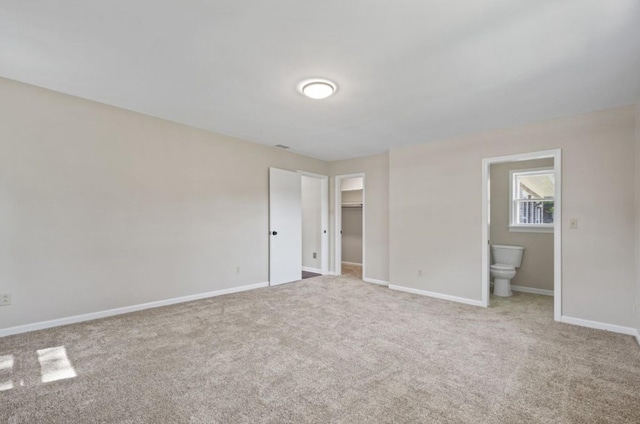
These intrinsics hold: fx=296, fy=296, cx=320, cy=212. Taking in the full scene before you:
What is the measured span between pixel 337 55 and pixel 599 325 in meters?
3.96

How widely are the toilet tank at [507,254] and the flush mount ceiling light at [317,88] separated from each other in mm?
3974

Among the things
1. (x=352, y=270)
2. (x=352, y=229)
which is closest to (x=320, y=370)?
(x=352, y=270)

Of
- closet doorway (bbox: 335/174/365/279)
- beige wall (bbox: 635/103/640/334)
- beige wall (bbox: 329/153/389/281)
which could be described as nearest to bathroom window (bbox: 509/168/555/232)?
beige wall (bbox: 635/103/640/334)

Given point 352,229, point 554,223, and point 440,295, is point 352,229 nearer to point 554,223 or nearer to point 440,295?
point 440,295

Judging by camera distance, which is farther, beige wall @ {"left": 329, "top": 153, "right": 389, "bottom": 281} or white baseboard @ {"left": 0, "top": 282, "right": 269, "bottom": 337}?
beige wall @ {"left": 329, "top": 153, "right": 389, "bottom": 281}

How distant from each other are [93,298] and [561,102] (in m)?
5.51

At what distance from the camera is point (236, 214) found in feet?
15.4

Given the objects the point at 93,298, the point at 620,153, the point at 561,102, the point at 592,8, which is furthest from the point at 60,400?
the point at 620,153

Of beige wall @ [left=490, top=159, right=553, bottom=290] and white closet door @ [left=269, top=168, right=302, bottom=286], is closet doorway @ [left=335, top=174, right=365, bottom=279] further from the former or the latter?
beige wall @ [left=490, top=159, right=553, bottom=290]

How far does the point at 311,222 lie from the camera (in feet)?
22.3

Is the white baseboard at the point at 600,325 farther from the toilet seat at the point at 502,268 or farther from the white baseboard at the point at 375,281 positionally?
the white baseboard at the point at 375,281

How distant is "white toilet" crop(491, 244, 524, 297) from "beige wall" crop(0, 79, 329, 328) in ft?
13.0

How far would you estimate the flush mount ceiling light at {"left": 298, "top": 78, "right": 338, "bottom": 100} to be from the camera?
107 inches

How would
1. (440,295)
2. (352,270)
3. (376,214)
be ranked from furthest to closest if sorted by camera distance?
1. (352,270)
2. (376,214)
3. (440,295)
